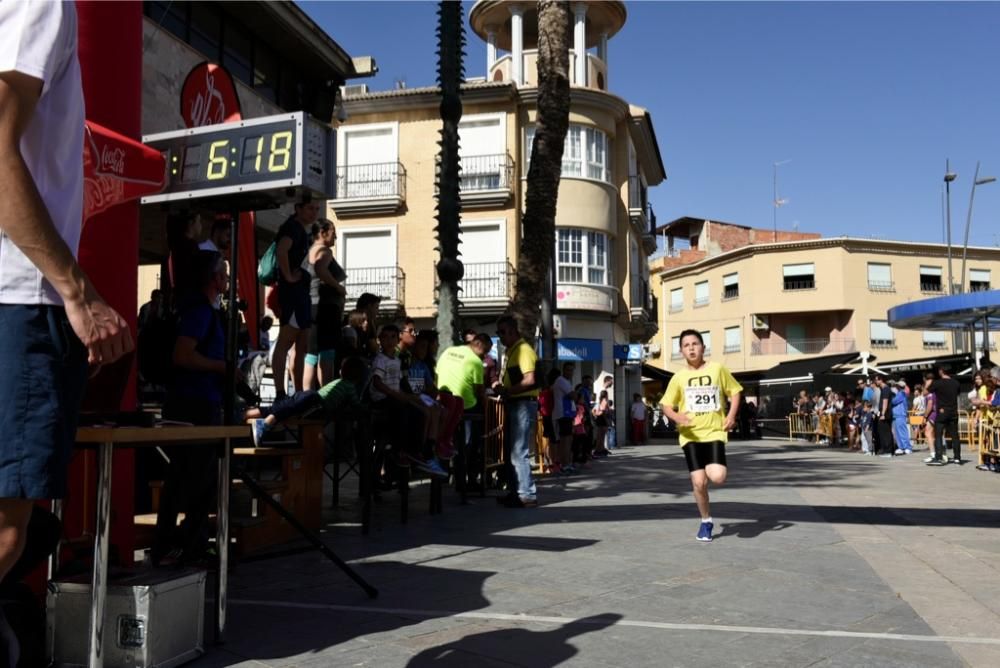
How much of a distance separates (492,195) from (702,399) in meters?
24.6

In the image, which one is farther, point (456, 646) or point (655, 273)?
point (655, 273)

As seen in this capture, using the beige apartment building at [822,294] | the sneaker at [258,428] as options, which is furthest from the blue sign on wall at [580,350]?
the sneaker at [258,428]

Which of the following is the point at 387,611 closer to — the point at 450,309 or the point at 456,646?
the point at 456,646

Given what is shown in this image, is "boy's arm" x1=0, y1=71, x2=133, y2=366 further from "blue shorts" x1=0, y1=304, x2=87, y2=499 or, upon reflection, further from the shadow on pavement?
the shadow on pavement

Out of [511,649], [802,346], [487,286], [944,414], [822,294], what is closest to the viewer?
[511,649]

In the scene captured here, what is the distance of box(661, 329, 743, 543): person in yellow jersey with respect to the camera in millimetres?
7238

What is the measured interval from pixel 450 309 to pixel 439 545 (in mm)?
4160

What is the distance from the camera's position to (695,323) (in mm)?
57625

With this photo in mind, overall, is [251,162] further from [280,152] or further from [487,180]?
[487,180]

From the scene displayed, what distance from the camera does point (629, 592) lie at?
16.0 feet

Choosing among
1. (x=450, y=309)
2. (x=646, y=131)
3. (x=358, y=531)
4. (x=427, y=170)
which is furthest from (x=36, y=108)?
(x=646, y=131)

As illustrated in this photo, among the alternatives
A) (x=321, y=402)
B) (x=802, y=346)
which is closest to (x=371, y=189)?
(x=321, y=402)

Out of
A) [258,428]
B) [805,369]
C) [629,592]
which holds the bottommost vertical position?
[629,592]

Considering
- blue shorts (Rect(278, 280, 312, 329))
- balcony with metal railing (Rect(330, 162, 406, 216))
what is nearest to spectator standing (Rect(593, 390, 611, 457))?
balcony with metal railing (Rect(330, 162, 406, 216))
